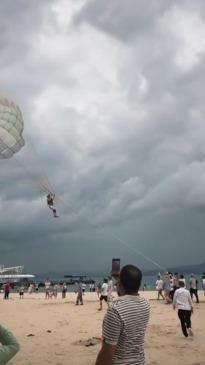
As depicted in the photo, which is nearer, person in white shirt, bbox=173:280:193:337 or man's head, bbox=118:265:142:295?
man's head, bbox=118:265:142:295

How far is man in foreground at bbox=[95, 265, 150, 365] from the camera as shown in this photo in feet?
13.4

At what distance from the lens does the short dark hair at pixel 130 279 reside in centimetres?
439

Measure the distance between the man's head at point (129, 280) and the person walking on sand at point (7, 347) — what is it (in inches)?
41.7

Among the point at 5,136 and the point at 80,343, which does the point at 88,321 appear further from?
the point at 5,136

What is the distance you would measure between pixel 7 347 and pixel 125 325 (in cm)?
103

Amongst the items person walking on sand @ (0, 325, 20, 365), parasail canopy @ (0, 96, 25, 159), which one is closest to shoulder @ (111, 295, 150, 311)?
person walking on sand @ (0, 325, 20, 365)

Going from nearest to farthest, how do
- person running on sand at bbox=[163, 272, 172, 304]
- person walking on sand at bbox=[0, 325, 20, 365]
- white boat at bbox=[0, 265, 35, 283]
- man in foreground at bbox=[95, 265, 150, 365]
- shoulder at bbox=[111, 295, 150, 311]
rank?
person walking on sand at bbox=[0, 325, 20, 365] → man in foreground at bbox=[95, 265, 150, 365] → shoulder at bbox=[111, 295, 150, 311] → person running on sand at bbox=[163, 272, 172, 304] → white boat at bbox=[0, 265, 35, 283]

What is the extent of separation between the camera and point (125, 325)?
4.20m

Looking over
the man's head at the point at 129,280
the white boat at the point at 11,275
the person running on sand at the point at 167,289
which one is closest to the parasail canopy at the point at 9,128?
the man's head at the point at 129,280

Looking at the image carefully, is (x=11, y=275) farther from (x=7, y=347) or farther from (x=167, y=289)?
(x=7, y=347)

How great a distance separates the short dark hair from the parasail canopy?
33.2 ft

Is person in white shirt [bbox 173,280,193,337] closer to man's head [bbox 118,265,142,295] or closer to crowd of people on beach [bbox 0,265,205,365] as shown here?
crowd of people on beach [bbox 0,265,205,365]

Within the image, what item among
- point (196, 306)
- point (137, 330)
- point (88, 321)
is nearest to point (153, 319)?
point (88, 321)

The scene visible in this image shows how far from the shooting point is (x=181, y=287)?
13.5 metres
